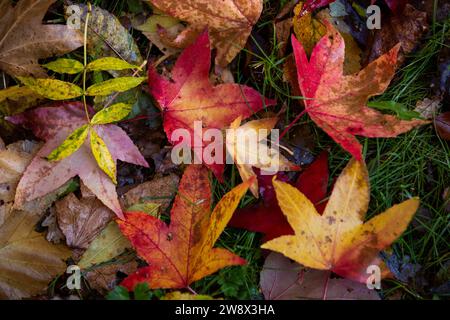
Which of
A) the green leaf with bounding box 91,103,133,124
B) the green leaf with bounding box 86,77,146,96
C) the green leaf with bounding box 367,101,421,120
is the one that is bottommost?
the green leaf with bounding box 367,101,421,120

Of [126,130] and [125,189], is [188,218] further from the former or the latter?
[126,130]

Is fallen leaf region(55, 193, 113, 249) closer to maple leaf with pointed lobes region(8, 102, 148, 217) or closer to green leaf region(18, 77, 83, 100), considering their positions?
maple leaf with pointed lobes region(8, 102, 148, 217)

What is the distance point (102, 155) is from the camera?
1378mm

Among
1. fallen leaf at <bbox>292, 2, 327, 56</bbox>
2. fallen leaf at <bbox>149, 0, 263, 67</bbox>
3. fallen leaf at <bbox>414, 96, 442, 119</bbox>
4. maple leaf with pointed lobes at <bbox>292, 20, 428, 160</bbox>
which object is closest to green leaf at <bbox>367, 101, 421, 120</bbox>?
maple leaf with pointed lobes at <bbox>292, 20, 428, 160</bbox>

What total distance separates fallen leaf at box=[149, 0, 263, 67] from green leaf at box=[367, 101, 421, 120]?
445 millimetres

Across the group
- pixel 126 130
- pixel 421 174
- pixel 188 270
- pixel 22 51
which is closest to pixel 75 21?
pixel 22 51

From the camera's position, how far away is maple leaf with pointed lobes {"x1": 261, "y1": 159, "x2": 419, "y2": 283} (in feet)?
4.24

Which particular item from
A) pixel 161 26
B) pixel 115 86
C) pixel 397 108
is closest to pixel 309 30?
pixel 397 108

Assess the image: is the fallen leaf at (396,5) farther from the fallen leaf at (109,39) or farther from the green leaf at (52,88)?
the green leaf at (52,88)

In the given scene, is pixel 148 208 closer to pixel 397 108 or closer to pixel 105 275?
pixel 105 275

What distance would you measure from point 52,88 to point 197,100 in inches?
16.8

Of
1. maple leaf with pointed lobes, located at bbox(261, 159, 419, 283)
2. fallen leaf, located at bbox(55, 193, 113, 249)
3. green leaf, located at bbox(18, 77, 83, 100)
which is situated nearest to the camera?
maple leaf with pointed lobes, located at bbox(261, 159, 419, 283)

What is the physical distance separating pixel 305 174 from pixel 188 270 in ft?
1.52

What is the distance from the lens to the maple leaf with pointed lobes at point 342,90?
136 cm
